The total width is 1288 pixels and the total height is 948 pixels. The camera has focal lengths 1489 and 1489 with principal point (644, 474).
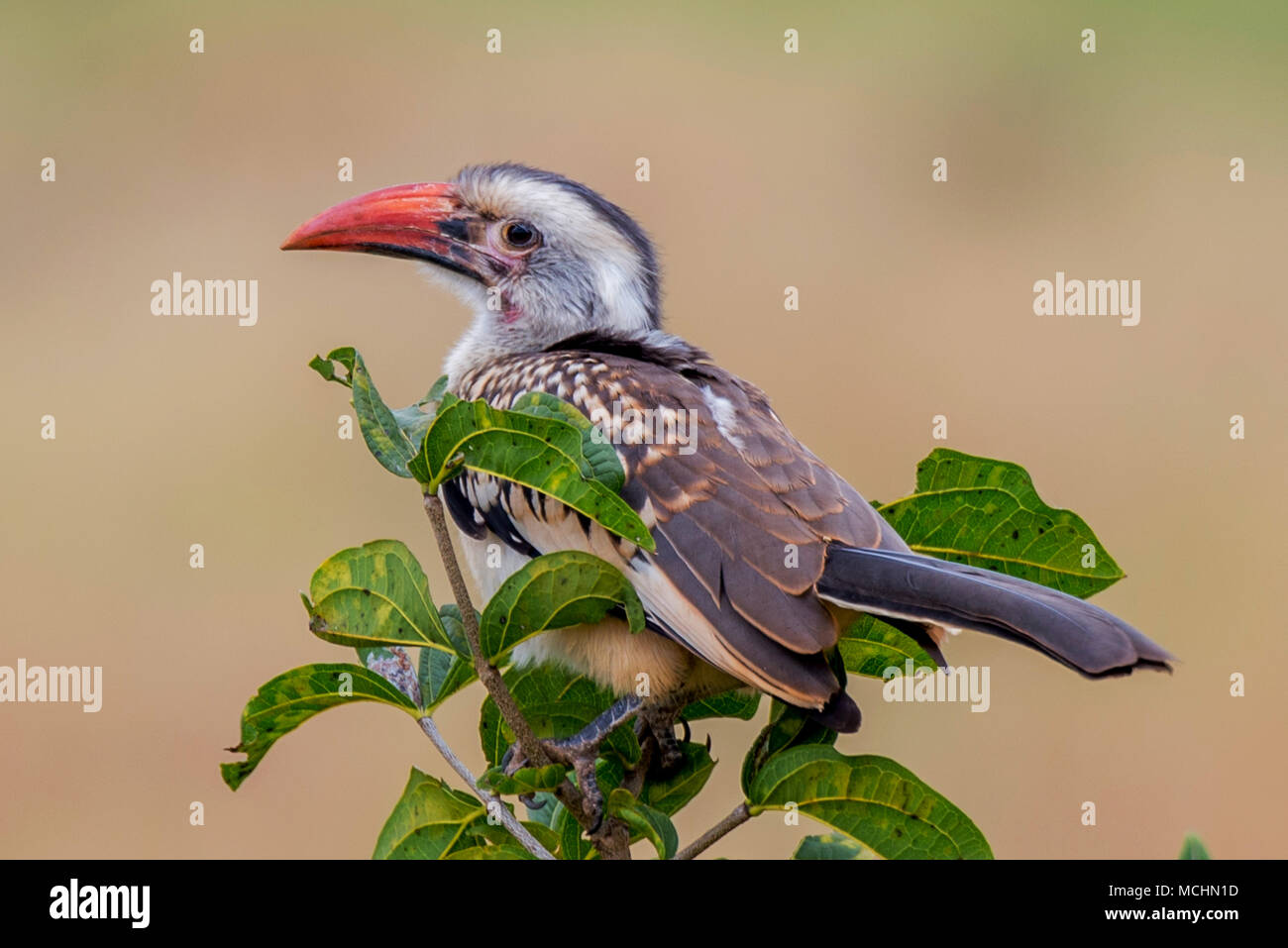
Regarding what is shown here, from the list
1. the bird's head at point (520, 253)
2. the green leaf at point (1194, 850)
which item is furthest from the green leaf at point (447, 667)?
the bird's head at point (520, 253)

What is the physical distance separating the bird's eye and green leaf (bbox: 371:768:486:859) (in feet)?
6.27

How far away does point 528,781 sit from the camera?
2293mm

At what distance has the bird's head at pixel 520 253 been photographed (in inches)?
154

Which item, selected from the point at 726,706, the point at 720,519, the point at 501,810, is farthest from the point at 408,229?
the point at 501,810

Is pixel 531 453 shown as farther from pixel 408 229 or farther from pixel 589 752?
pixel 408 229

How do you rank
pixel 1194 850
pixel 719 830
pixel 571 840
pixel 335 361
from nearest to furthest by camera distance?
pixel 1194 850 → pixel 335 361 → pixel 719 830 → pixel 571 840

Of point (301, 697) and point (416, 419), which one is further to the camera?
point (416, 419)

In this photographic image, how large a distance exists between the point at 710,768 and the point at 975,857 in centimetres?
64

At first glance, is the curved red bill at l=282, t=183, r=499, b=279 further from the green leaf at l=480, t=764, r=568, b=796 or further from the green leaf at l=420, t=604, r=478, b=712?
the green leaf at l=480, t=764, r=568, b=796

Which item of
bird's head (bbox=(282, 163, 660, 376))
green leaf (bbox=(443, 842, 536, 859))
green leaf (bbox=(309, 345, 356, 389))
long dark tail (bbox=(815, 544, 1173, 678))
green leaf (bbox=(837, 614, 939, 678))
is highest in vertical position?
bird's head (bbox=(282, 163, 660, 376))

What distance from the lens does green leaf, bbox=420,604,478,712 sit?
7.93 feet

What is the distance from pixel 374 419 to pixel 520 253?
179cm

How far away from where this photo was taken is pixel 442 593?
619 centimetres

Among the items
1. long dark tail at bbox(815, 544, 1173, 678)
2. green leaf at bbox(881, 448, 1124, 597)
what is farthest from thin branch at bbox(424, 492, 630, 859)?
green leaf at bbox(881, 448, 1124, 597)
